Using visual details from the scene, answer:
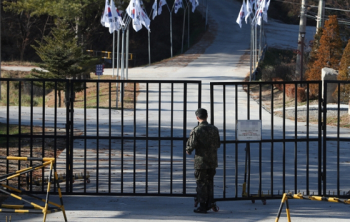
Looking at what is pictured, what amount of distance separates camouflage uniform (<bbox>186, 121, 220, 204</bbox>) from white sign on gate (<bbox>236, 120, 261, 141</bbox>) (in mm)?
872

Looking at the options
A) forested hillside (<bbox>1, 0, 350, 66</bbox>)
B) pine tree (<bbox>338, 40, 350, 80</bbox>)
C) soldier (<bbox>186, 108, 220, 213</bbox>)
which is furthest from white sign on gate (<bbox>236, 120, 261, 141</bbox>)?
forested hillside (<bbox>1, 0, 350, 66</bbox>)

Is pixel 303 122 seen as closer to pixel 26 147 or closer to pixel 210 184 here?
pixel 26 147

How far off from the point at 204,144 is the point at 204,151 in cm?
11

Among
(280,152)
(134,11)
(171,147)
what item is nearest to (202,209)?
(171,147)

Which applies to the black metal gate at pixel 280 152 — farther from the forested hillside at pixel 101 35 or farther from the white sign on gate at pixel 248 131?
the forested hillside at pixel 101 35

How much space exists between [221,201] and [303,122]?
47.8 feet

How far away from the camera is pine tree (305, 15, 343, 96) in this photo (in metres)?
25.7

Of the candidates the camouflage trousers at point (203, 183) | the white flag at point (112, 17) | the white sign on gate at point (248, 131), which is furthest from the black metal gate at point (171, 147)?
the white flag at point (112, 17)

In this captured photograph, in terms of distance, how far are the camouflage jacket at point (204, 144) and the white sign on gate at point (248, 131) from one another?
881mm

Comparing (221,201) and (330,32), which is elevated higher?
(330,32)

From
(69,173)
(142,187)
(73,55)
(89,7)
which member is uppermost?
(89,7)

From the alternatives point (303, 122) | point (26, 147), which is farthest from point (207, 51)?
point (26, 147)

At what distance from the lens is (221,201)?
816cm

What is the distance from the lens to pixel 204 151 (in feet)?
23.0
